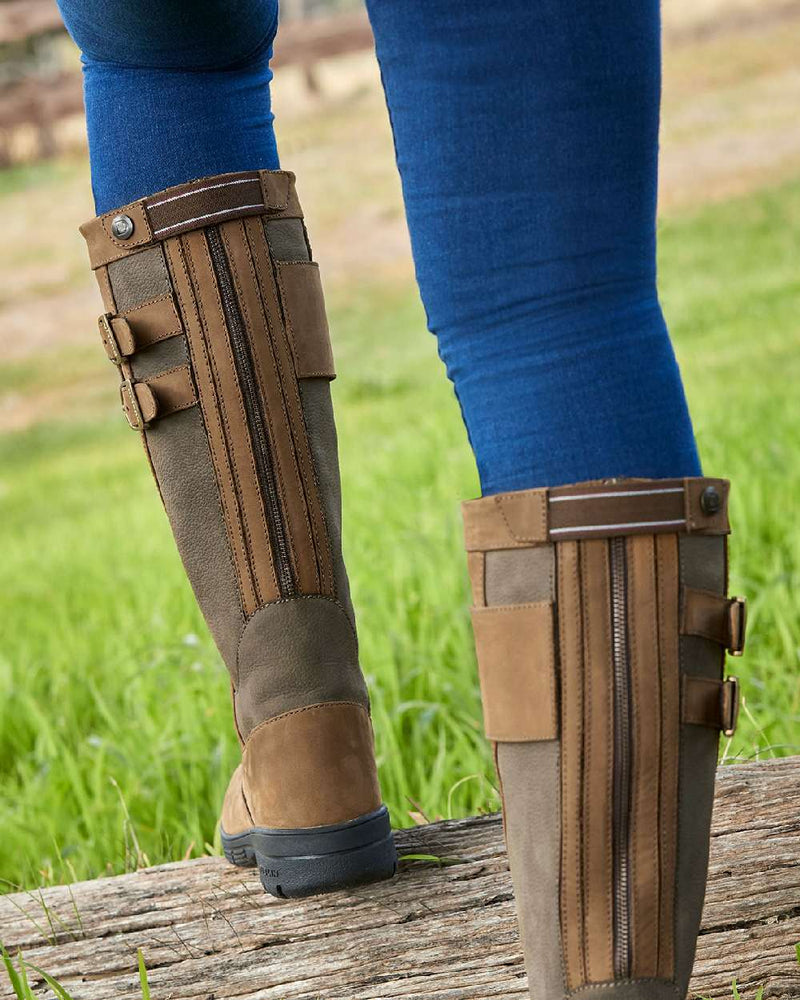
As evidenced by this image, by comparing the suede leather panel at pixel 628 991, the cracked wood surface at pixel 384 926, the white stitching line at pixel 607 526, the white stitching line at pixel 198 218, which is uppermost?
the white stitching line at pixel 198 218

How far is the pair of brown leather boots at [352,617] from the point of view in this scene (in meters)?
0.81

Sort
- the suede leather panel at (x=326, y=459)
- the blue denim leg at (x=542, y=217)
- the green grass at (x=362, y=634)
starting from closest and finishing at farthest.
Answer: the blue denim leg at (x=542, y=217) → the suede leather panel at (x=326, y=459) → the green grass at (x=362, y=634)

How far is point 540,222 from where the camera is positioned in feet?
2.56

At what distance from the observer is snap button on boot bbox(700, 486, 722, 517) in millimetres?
815

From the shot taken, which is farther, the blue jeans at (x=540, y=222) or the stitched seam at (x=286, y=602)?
the stitched seam at (x=286, y=602)

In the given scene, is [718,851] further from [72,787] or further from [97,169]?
[72,787]

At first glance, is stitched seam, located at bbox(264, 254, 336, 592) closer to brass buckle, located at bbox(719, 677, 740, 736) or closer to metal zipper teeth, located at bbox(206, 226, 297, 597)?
metal zipper teeth, located at bbox(206, 226, 297, 597)

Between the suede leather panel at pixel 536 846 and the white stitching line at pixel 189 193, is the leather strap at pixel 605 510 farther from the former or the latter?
the white stitching line at pixel 189 193

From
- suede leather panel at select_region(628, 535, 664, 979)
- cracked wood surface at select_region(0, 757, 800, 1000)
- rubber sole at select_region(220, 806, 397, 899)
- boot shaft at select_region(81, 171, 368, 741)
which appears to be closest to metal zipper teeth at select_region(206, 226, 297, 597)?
boot shaft at select_region(81, 171, 368, 741)

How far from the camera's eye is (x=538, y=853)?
0.84 metres

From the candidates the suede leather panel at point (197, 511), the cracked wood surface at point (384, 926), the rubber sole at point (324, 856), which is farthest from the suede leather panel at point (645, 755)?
the suede leather panel at point (197, 511)

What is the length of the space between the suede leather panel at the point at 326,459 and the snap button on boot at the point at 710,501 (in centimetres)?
47

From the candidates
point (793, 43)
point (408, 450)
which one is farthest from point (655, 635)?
point (793, 43)

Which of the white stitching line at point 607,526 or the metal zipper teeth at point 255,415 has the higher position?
the metal zipper teeth at point 255,415
